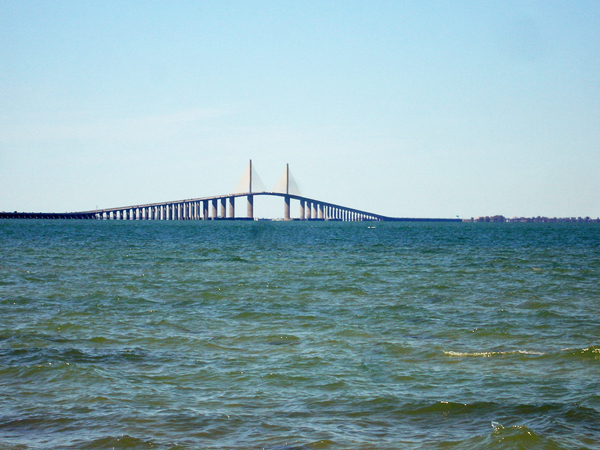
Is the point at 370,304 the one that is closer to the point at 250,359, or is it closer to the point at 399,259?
the point at 250,359

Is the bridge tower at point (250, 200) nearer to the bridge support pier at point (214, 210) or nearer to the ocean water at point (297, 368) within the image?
the bridge support pier at point (214, 210)

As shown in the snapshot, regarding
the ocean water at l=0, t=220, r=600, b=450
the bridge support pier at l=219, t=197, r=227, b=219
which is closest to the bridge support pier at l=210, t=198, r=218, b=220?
the bridge support pier at l=219, t=197, r=227, b=219

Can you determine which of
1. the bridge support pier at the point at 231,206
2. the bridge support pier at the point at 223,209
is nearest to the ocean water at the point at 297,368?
the bridge support pier at the point at 231,206

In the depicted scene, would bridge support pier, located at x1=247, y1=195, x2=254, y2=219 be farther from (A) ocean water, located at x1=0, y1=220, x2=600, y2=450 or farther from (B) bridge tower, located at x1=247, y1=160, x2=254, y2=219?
(A) ocean water, located at x1=0, y1=220, x2=600, y2=450

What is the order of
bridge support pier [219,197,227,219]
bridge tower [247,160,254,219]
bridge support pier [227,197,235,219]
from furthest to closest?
1. bridge support pier [219,197,227,219]
2. bridge support pier [227,197,235,219]
3. bridge tower [247,160,254,219]

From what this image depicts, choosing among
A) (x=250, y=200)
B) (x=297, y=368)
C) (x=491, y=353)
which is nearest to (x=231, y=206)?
(x=250, y=200)

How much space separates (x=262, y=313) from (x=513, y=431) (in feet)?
32.2

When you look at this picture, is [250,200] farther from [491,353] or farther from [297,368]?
[297,368]

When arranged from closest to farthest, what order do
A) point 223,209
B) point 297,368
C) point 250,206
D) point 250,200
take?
point 297,368 < point 250,200 < point 250,206 < point 223,209

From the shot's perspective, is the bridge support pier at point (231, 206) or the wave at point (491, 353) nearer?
the wave at point (491, 353)

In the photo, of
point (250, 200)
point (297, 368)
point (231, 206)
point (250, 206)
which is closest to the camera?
point (297, 368)

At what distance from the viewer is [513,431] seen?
26.2 ft

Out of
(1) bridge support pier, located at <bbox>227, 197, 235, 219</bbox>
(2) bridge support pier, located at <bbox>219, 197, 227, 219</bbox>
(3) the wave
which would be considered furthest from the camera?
(2) bridge support pier, located at <bbox>219, 197, 227, 219</bbox>

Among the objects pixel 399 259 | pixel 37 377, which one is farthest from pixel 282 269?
pixel 37 377
